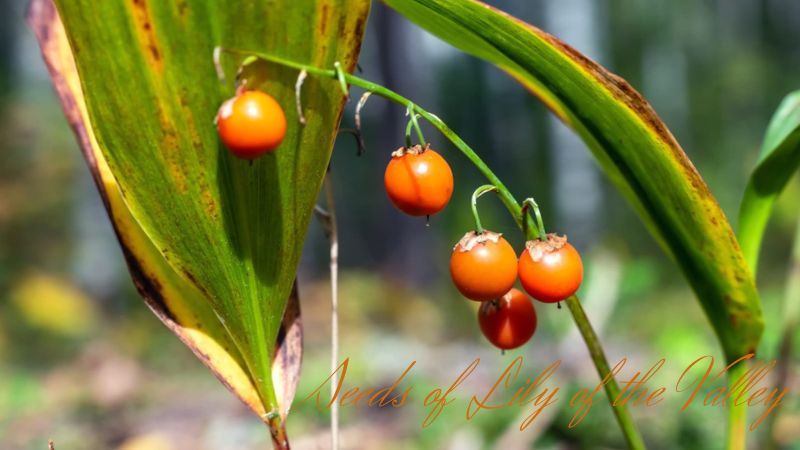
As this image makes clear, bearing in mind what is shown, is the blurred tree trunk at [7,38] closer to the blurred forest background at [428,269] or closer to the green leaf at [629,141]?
the blurred forest background at [428,269]

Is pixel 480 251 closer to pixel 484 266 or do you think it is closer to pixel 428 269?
pixel 484 266

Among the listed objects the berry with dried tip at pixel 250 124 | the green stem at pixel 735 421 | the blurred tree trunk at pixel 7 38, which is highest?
the blurred tree trunk at pixel 7 38

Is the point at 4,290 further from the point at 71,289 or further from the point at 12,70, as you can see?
the point at 12,70

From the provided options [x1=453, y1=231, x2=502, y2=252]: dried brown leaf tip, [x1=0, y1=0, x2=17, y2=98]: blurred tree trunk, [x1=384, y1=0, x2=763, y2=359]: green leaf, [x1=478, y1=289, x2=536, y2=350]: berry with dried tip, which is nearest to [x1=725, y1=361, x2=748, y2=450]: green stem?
[x1=384, y1=0, x2=763, y2=359]: green leaf

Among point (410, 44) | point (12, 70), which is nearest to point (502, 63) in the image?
point (410, 44)

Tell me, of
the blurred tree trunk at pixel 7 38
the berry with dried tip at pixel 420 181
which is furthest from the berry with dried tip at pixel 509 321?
the blurred tree trunk at pixel 7 38

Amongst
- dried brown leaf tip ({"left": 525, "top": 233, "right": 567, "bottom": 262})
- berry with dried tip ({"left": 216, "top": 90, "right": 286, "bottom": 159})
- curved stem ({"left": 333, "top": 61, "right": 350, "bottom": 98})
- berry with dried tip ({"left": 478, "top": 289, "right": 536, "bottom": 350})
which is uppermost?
curved stem ({"left": 333, "top": 61, "right": 350, "bottom": 98})

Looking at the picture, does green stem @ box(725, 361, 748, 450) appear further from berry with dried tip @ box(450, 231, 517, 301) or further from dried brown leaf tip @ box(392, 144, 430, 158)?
dried brown leaf tip @ box(392, 144, 430, 158)
